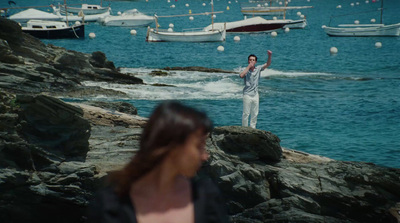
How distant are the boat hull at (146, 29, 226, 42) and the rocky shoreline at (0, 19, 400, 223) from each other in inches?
1684

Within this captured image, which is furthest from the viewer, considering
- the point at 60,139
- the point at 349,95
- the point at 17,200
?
the point at 349,95

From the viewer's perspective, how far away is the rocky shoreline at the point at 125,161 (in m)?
9.52

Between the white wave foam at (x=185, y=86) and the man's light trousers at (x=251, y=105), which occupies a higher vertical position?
the man's light trousers at (x=251, y=105)

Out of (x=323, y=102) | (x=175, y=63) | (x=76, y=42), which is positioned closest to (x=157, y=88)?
(x=323, y=102)

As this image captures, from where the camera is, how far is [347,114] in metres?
24.8

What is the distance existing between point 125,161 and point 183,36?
45668mm

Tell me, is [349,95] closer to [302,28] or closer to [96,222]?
[96,222]

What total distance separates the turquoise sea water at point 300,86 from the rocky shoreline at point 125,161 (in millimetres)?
1364

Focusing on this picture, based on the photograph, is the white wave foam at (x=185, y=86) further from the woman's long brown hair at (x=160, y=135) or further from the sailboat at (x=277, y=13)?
the sailboat at (x=277, y=13)

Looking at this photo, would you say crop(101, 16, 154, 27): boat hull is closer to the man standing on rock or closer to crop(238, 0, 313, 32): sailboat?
crop(238, 0, 313, 32): sailboat

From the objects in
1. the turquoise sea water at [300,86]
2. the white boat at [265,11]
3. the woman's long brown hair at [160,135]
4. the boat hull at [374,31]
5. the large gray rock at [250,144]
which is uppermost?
the white boat at [265,11]

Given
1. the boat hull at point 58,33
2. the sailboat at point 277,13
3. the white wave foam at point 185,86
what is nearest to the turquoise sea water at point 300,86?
the white wave foam at point 185,86

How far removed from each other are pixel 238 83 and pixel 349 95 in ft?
18.5

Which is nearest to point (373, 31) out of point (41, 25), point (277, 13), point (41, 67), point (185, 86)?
point (277, 13)
